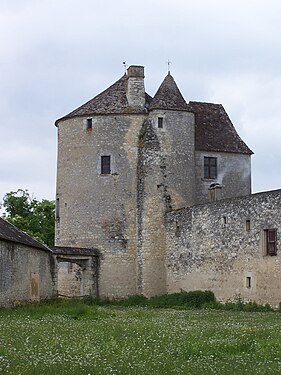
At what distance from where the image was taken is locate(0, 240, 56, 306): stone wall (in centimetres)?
2925

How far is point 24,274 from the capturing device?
1265 inches

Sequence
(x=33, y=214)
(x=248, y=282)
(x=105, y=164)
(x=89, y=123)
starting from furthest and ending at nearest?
(x=33, y=214)
(x=89, y=123)
(x=105, y=164)
(x=248, y=282)

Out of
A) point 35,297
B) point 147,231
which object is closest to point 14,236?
point 35,297

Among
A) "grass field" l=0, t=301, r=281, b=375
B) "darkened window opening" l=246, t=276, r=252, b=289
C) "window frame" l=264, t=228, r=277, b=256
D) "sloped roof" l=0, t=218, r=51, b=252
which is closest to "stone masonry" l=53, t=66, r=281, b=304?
"darkened window opening" l=246, t=276, r=252, b=289

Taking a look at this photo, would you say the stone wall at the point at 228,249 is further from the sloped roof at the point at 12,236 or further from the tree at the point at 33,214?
the tree at the point at 33,214

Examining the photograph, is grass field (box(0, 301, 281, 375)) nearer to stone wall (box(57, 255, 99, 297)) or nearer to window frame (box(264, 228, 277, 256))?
window frame (box(264, 228, 277, 256))

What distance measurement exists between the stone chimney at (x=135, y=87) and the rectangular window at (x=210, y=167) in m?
4.76

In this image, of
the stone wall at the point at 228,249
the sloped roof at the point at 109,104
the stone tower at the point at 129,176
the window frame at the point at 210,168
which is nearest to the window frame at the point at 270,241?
the stone wall at the point at 228,249

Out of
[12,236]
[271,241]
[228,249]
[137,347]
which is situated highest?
[12,236]

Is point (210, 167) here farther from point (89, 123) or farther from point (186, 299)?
point (186, 299)

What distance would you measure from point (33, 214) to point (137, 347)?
158 ft

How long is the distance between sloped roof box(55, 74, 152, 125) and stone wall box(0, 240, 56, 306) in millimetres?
8618

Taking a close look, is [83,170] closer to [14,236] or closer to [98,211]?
[98,211]

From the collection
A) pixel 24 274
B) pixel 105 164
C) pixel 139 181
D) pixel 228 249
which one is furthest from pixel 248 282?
pixel 105 164
